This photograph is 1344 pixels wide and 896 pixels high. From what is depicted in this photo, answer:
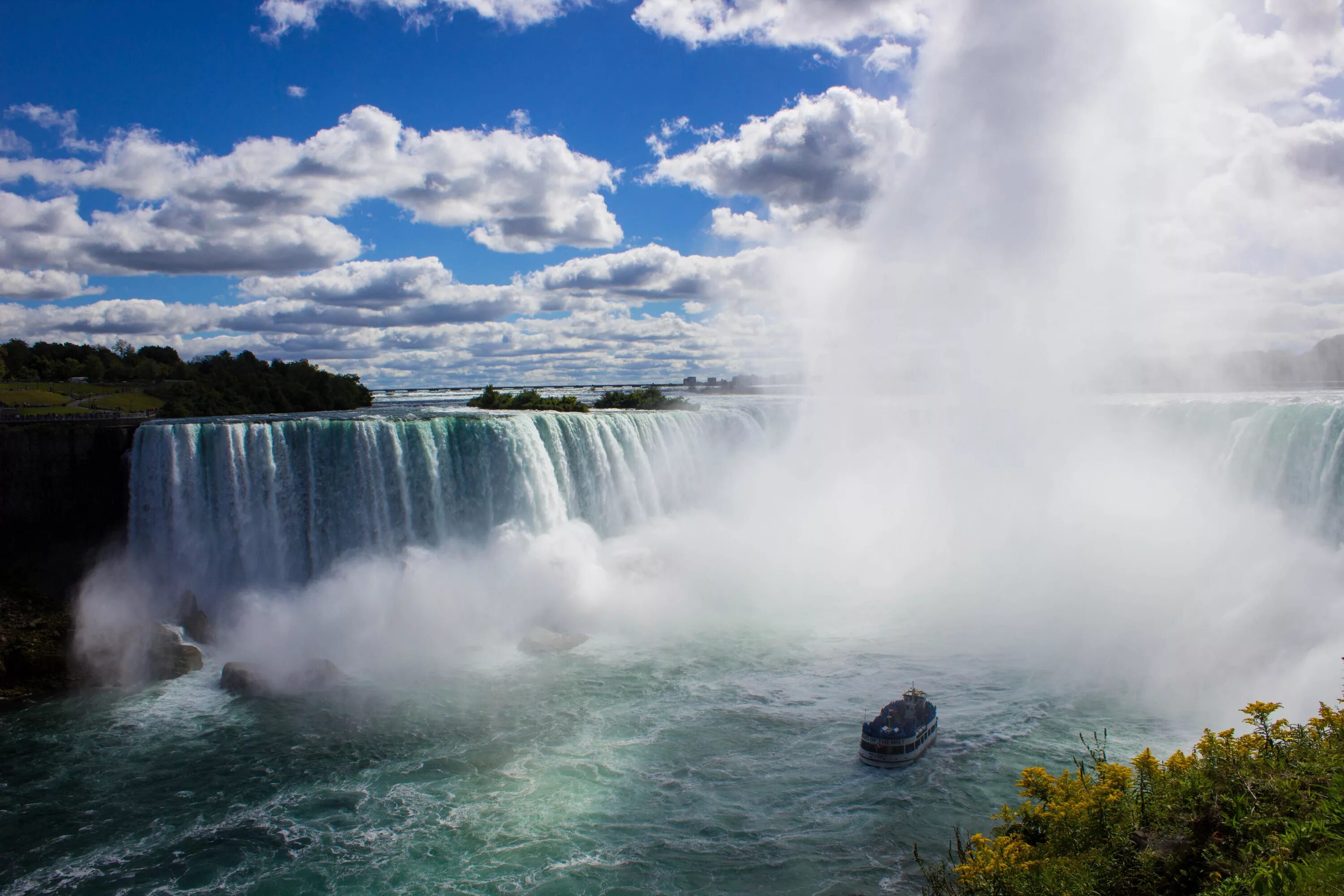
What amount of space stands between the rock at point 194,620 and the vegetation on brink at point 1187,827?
21.1 meters

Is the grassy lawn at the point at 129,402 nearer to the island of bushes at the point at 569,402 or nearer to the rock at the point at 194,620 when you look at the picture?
the island of bushes at the point at 569,402

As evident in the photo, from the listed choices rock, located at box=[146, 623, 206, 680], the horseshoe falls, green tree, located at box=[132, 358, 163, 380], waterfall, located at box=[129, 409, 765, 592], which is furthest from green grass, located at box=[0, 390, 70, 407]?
rock, located at box=[146, 623, 206, 680]

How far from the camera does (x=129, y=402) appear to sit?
139 feet

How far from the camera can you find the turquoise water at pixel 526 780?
1195 cm

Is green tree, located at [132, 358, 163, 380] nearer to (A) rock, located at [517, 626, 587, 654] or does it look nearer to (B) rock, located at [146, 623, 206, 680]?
(B) rock, located at [146, 623, 206, 680]

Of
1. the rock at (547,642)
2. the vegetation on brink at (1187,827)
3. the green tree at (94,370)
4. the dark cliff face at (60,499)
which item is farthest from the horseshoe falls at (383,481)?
the green tree at (94,370)

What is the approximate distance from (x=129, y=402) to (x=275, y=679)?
103 feet

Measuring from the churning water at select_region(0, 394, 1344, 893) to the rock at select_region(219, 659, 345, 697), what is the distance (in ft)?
1.51

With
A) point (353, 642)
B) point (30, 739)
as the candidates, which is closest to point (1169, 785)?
point (353, 642)

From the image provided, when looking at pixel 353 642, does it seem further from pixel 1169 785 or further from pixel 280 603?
pixel 1169 785

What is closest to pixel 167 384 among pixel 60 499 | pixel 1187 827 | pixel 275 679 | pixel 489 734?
pixel 60 499

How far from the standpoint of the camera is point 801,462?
1496 inches

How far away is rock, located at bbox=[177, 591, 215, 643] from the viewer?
858 inches

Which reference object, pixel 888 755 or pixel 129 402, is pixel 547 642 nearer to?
pixel 888 755
